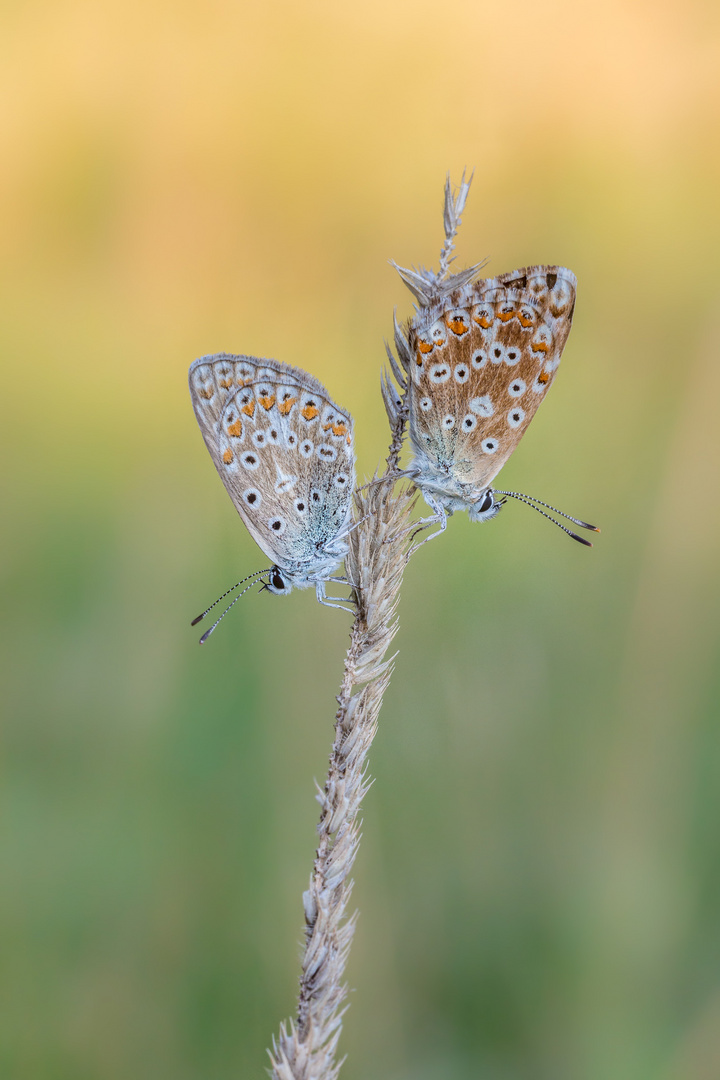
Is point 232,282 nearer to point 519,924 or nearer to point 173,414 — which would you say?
point 173,414

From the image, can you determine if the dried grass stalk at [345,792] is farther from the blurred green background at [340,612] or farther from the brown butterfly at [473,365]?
the blurred green background at [340,612]

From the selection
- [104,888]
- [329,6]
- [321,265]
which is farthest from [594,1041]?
[329,6]

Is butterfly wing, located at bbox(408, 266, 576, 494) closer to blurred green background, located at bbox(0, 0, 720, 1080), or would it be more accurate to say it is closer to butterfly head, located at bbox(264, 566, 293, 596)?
butterfly head, located at bbox(264, 566, 293, 596)

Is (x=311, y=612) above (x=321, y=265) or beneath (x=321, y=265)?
beneath

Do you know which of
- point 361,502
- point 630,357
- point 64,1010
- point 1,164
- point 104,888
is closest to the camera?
point 361,502

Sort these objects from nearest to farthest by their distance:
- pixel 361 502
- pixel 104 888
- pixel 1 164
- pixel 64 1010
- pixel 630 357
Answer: pixel 361 502 → pixel 64 1010 → pixel 104 888 → pixel 630 357 → pixel 1 164

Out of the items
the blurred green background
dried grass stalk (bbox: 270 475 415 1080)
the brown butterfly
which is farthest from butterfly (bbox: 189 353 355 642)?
the blurred green background

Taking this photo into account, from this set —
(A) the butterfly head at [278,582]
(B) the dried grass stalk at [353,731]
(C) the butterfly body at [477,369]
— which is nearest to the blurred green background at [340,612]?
(A) the butterfly head at [278,582]

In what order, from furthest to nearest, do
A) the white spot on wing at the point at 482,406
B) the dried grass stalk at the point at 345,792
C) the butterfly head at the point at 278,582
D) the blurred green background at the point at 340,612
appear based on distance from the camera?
the blurred green background at the point at 340,612 < the butterfly head at the point at 278,582 < the white spot on wing at the point at 482,406 < the dried grass stalk at the point at 345,792
